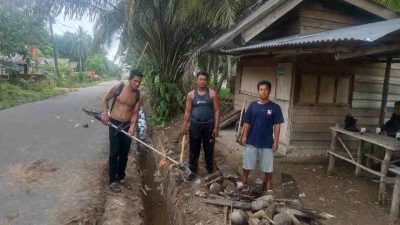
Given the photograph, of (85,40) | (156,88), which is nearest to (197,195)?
(156,88)

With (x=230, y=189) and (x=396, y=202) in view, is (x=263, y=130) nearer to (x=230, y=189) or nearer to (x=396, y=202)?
(x=230, y=189)

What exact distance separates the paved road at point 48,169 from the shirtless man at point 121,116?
1.65 ft

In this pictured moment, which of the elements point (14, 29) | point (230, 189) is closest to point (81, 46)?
point (14, 29)

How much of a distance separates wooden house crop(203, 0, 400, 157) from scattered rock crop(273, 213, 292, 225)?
2800mm

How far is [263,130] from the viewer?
4910 mm

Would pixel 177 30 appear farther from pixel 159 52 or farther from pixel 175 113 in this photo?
pixel 175 113

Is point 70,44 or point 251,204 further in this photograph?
point 70,44

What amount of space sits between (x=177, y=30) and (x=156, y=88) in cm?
214

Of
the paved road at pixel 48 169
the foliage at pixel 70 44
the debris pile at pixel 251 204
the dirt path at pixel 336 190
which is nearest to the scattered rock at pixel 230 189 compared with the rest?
the debris pile at pixel 251 204

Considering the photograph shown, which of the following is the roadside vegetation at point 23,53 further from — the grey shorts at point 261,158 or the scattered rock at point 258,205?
the scattered rock at point 258,205

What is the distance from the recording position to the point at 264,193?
4938 millimetres

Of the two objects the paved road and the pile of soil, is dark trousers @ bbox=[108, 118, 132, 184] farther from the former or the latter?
the pile of soil

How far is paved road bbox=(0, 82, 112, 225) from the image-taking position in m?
4.39

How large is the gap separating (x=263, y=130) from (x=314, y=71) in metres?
2.52
